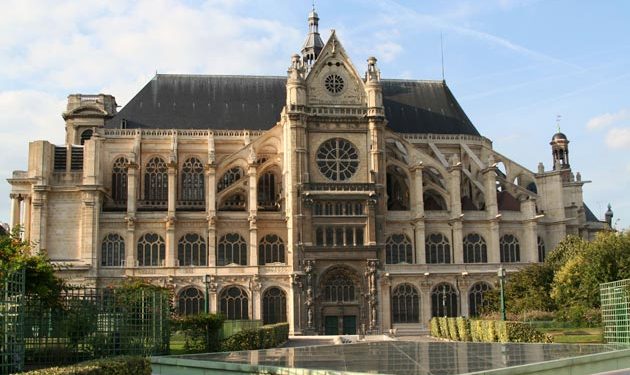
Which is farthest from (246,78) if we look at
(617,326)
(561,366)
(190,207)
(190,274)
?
(561,366)

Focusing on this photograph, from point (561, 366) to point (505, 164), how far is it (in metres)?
57.2

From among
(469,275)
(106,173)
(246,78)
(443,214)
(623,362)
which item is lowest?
(623,362)

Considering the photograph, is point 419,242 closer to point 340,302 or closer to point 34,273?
point 340,302

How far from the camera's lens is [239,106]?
3329 inches

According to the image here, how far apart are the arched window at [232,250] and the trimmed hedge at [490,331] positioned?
67.9ft

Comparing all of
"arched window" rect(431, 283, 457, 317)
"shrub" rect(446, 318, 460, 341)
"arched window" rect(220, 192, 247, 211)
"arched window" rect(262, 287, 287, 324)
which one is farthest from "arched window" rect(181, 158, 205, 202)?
"shrub" rect(446, 318, 460, 341)

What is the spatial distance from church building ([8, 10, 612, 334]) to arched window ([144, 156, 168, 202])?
13 cm

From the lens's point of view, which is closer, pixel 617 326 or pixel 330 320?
pixel 617 326

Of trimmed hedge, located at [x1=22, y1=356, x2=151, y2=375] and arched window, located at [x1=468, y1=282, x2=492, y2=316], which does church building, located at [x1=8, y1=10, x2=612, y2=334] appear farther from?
trimmed hedge, located at [x1=22, y1=356, x2=151, y2=375]

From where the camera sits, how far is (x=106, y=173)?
259ft

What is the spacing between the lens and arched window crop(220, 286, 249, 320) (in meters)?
70.8

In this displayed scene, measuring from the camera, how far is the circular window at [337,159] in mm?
73812

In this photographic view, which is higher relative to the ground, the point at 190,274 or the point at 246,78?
the point at 246,78

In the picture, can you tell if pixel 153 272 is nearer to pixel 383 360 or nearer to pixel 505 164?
pixel 505 164
